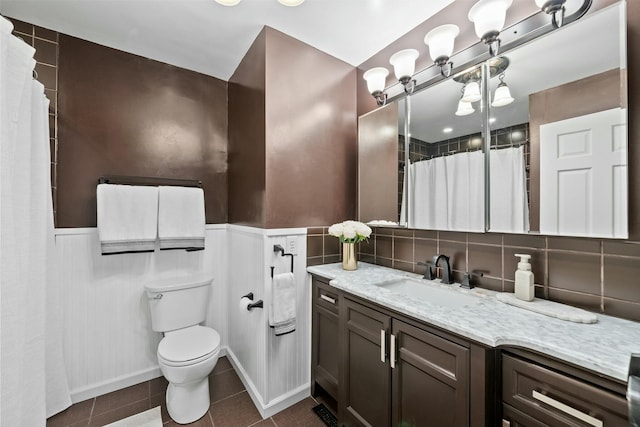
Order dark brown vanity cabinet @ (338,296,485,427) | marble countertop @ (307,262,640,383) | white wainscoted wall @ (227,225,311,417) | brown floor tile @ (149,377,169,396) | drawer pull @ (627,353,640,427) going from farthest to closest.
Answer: brown floor tile @ (149,377,169,396) → white wainscoted wall @ (227,225,311,417) → dark brown vanity cabinet @ (338,296,485,427) → marble countertop @ (307,262,640,383) → drawer pull @ (627,353,640,427)

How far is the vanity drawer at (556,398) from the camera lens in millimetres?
677

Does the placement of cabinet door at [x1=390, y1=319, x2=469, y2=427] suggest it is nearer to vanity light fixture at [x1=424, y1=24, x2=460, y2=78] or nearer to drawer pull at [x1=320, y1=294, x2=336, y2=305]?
drawer pull at [x1=320, y1=294, x2=336, y2=305]

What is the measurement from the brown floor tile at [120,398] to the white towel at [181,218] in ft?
3.43

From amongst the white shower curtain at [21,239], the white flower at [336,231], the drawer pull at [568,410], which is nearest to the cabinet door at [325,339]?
the white flower at [336,231]

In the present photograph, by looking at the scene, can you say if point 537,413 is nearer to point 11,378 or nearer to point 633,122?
point 633,122

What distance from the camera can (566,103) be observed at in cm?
109

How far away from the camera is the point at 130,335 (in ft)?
6.40

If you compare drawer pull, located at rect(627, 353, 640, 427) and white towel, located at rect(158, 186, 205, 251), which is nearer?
drawer pull, located at rect(627, 353, 640, 427)

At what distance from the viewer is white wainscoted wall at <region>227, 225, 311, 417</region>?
1.67 meters

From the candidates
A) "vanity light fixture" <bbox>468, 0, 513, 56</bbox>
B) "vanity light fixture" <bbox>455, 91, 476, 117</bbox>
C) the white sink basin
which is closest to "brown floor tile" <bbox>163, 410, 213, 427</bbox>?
the white sink basin

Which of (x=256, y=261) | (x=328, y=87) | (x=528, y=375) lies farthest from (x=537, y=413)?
(x=328, y=87)

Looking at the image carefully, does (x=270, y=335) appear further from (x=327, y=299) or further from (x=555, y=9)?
(x=555, y=9)

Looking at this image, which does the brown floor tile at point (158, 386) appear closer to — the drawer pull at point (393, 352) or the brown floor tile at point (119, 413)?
the brown floor tile at point (119, 413)

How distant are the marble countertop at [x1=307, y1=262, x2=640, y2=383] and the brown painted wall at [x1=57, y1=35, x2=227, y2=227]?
1822 mm
